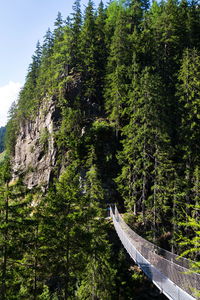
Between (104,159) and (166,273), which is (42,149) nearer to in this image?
(104,159)

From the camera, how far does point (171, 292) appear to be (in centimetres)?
755

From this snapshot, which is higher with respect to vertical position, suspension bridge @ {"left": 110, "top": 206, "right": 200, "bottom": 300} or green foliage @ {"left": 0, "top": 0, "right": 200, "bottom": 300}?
green foliage @ {"left": 0, "top": 0, "right": 200, "bottom": 300}

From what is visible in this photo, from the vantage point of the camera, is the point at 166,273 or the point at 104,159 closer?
the point at 166,273

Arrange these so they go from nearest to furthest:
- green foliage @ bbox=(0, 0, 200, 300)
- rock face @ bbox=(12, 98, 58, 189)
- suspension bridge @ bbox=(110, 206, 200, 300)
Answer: suspension bridge @ bbox=(110, 206, 200, 300), green foliage @ bbox=(0, 0, 200, 300), rock face @ bbox=(12, 98, 58, 189)

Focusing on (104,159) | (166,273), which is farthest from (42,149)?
(166,273)

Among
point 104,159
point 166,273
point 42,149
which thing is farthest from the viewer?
point 42,149

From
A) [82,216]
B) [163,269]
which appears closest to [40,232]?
[82,216]

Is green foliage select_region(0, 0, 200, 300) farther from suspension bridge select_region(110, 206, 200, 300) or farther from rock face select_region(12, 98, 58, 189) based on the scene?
suspension bridge select_region(110, 206, 200, 300)

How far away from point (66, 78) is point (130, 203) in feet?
58.2

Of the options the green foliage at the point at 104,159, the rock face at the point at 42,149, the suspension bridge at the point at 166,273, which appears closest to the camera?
the suspension bridge at the point at 166,273

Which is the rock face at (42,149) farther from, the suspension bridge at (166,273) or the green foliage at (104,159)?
the suspension bridge at (166,273)

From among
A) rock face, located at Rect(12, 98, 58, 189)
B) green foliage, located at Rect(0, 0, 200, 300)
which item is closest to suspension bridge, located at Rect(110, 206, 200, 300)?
green foliage, located at Rect(0, 0, 200, 300)

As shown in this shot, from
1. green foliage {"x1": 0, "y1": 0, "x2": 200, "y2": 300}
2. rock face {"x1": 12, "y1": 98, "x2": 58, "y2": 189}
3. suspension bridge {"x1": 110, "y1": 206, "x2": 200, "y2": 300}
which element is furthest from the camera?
rock face {"x1": 12, "y1": 98, "x2": 58, "y2": 189}

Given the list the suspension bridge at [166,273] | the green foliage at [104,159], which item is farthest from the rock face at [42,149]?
the suspension bridge at [166,273]
